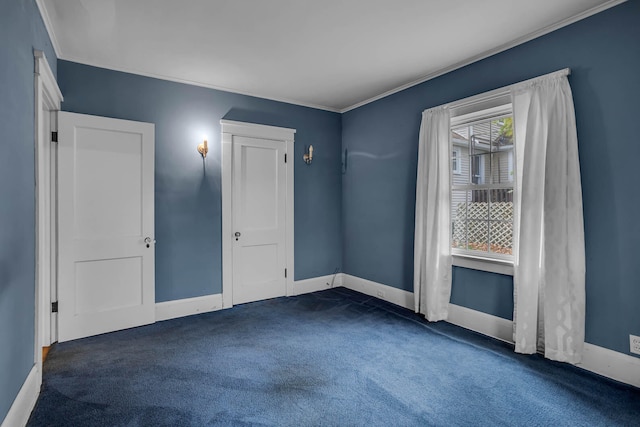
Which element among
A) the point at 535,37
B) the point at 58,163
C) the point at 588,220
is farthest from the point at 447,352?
the point at 58,163

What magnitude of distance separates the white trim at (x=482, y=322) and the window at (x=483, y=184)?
55 centimetres

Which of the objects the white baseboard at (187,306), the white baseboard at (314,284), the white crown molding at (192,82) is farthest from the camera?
the white baseboard at (314,284)

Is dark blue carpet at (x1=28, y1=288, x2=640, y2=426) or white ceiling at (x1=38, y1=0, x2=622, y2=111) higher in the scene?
white ceiling at (x1=38, y1=0, x2=622, y2=111)

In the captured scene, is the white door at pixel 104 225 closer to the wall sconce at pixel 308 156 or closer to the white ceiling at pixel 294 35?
the white ceiling at pixel 294 35

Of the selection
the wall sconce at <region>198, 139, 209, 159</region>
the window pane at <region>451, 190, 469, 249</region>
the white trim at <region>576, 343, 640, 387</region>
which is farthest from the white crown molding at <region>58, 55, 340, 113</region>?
the white trim at <region>576, 343, 640, 387</region>

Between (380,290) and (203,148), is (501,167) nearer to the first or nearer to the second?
(380,290)

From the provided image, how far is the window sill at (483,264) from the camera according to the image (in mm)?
3021

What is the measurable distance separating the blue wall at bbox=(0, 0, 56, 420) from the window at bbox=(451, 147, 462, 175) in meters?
3.50

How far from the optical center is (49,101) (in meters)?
2.88

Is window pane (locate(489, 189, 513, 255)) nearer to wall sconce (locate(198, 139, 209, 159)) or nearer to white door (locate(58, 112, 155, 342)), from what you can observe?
wall sconce (locate(198, 139, 209, 159))

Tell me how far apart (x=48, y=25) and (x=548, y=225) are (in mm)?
4183

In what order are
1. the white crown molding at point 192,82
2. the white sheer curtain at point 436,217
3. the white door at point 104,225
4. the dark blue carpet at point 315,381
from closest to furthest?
the dark blue carpet at point 315,381
the white door at point 104,225
the white crown molding at point 192,82
the white sheer curtain at point 436,217

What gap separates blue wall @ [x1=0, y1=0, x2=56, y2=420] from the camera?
1705mm


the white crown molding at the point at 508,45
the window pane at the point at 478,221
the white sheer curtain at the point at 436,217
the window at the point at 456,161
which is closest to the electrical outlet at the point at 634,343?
the window pane at the point at 478,221
